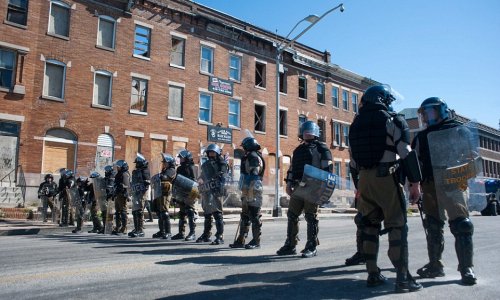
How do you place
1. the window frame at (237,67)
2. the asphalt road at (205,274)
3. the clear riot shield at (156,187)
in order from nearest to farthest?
1. the asphalt road at (205,274)
2. the clear riot shield at (156,187)
3. the window frame at (237,67)

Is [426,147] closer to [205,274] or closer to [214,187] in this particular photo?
[205,274]

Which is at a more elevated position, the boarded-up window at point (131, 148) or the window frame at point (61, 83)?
the window frame at point (61, 83)

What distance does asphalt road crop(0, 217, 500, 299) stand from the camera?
420 centimetres

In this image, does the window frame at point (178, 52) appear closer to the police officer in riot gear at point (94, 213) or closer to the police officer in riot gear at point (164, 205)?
the police officer in riot gear at point (94, 213)

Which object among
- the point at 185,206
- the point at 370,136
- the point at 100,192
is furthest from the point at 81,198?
the point at 370,136

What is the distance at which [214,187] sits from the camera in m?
8.73

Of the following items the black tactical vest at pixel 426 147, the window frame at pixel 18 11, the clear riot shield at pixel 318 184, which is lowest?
the clear riot shield at pixel 318 184

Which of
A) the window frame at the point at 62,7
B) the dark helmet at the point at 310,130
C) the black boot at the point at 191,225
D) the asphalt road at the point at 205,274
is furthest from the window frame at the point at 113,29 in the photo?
the dark helmet at the point at 310,130

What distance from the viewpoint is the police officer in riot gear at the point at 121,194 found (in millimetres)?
10820

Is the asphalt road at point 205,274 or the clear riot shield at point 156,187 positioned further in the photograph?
the clear riot shield at point 156,187

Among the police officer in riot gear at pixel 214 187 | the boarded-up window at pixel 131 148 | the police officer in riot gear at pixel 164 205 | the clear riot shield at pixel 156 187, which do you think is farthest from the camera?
the boarded-up window at pixel 131 148

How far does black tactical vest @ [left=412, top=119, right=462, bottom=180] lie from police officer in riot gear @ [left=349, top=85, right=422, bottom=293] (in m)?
0.77

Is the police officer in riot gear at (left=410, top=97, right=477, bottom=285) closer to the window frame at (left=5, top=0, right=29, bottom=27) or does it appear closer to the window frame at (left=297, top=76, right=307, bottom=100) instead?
the window frame at (left=5, top=0, right=29, bottom=27)

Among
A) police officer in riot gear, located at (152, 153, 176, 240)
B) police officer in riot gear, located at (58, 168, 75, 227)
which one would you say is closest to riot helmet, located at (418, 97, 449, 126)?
police officer in riot gear, located at (152, 153, 176, 240)
